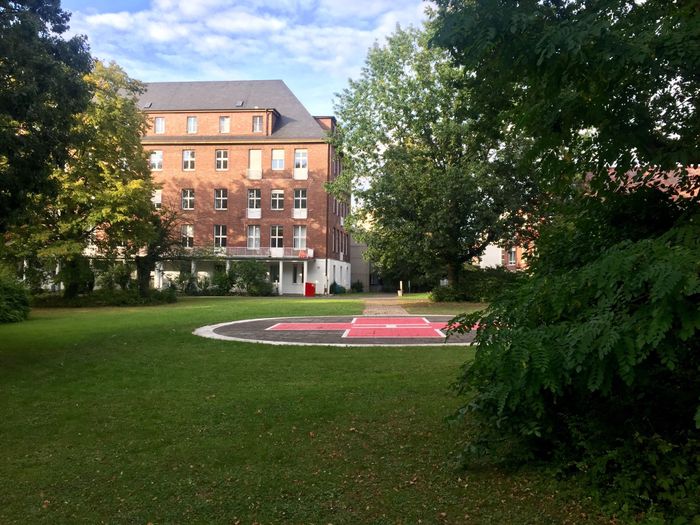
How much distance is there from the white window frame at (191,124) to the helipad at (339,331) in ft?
139

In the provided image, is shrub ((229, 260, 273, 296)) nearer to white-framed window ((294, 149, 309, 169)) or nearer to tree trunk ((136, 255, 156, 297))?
white-framed window ((294, 149, 309, 169))

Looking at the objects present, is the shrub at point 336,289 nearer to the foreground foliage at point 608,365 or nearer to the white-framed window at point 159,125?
the white-framed window at point 159,125

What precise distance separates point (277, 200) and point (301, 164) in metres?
4.36

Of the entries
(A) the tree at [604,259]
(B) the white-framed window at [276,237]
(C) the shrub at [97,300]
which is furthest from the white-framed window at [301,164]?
(A) the tree at [604,259]

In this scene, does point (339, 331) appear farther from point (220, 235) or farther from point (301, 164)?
point (220, 235)

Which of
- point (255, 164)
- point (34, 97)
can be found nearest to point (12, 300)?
point (34, 97)

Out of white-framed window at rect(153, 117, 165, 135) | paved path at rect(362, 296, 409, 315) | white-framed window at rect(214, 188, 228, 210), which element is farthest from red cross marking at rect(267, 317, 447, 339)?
white-framed window at rect(153, 117, 165, 135)

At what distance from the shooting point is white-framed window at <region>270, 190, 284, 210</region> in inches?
2293

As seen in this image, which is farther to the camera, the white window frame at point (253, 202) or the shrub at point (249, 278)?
the white window frame at point (253, 202)

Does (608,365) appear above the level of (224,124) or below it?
below

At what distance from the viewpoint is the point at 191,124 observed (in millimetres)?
59625

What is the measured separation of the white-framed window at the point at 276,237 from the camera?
192 ft

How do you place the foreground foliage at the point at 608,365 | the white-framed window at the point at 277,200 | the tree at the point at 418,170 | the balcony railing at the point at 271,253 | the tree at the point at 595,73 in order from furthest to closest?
the white-framed window at the point at 277,200 → the balcony railing at the point at 271,253 → the tree at the point at 418,170 → the tree at the point at 595,73 → the foreground foliage at the point at 608,365

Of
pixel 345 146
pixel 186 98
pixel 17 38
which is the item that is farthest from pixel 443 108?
pixel 186 98
